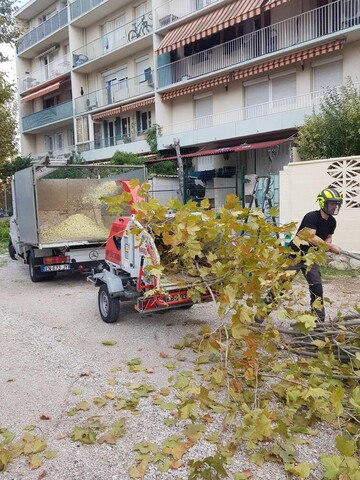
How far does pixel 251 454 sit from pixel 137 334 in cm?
291

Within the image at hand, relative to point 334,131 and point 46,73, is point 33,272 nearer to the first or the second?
point 334,131

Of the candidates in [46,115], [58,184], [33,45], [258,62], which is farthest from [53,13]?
[58,184]

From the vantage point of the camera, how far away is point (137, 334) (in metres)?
5.64

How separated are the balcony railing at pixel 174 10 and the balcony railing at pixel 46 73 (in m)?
9.63

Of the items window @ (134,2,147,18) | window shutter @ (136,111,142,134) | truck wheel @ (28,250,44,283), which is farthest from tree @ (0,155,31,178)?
truck wheel @ (28,250,44,283)

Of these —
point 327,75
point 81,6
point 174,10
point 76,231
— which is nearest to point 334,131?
point 76,231

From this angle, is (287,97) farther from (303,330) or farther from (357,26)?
(303,330)

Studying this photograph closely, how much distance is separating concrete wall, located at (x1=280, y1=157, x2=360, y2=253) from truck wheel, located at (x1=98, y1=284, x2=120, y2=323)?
535 centimetres

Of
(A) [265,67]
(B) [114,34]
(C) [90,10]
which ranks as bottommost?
(A) [265,67]

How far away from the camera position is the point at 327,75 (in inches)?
666

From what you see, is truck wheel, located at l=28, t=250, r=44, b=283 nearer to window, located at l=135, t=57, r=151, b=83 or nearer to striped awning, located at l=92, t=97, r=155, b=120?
striped awning, located at l=92, t=97, r=155, b=120

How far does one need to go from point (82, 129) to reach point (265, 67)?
14565 mm

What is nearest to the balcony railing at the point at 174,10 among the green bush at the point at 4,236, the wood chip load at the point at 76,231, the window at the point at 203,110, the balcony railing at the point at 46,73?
the window at the point at 203,110

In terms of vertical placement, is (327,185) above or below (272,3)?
below
